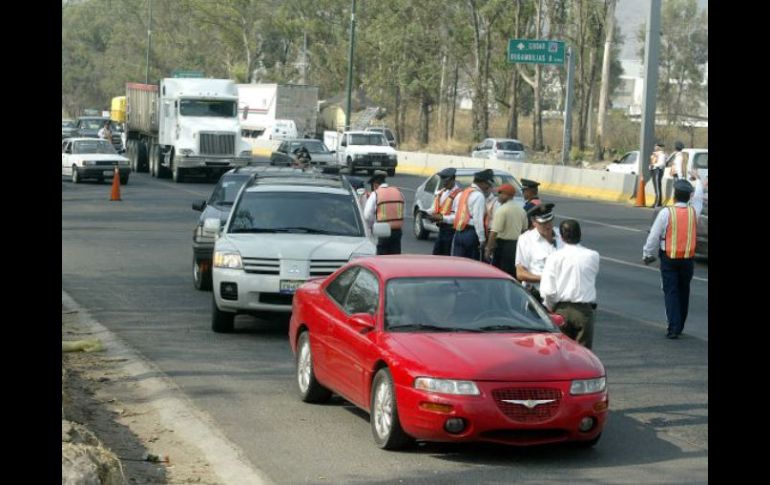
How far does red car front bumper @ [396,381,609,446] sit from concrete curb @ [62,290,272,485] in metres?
1.14

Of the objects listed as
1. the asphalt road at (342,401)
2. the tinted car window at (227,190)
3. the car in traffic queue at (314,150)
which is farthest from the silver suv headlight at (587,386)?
the car in traffic queue at (314,150)

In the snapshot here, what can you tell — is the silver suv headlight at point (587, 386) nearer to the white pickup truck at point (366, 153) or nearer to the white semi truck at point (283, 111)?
the white pickup truck at point (366, 153)

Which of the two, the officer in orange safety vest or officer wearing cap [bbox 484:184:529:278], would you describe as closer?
officer wearing cap [bbox 484:184:529:278]

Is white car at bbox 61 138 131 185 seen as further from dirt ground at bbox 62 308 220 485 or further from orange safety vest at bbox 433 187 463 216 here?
dirt ground at bbox 62 308 220 485

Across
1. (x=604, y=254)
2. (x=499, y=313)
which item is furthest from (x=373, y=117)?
(x=499, y=313)

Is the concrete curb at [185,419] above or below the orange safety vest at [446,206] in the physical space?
below

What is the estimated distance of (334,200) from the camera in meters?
16.2

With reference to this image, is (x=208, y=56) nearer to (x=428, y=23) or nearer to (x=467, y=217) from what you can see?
(x=428, y=23)

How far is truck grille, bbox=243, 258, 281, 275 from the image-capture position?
14.9 meters

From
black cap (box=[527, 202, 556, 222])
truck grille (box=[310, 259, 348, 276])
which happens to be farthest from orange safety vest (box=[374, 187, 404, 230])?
black cap (box=[527, 202, 556, 222])

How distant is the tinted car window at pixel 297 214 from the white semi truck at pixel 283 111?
5944 centimetres

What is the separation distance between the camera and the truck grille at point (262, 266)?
14.9 metres

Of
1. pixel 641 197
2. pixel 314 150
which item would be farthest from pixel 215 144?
pixel 641 197

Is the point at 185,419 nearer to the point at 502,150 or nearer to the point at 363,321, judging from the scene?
the point at 363,321
